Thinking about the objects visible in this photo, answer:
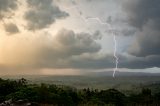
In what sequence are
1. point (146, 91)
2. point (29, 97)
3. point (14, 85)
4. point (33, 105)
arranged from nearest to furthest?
point (33, 105), point (29, 97), point (14, 85), point (146, 91)

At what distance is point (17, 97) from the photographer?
45.5 m

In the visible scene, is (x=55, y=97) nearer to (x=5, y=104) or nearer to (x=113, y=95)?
(x=5, y=104)

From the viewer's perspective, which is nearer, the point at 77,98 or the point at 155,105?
the point at 155,105

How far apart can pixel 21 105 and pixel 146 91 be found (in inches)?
1954

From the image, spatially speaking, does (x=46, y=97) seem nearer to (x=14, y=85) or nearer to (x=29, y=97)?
(x=29, y=97)

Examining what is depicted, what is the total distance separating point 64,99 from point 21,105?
1102 cm

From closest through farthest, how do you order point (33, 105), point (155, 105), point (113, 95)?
point (33, 105) < point (155, 105) < point (113, 95)

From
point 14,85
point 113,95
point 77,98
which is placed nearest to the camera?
point 77,98

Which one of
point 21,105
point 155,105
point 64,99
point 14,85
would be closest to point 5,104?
point 21,105

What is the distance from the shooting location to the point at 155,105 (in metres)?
41.4

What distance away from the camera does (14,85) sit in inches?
2376

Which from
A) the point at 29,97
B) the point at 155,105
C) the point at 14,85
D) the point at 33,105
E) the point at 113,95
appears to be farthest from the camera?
the point at 113,95

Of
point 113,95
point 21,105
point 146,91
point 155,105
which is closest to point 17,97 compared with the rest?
point 21,105

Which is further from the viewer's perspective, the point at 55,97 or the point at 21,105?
the point at 55,97
